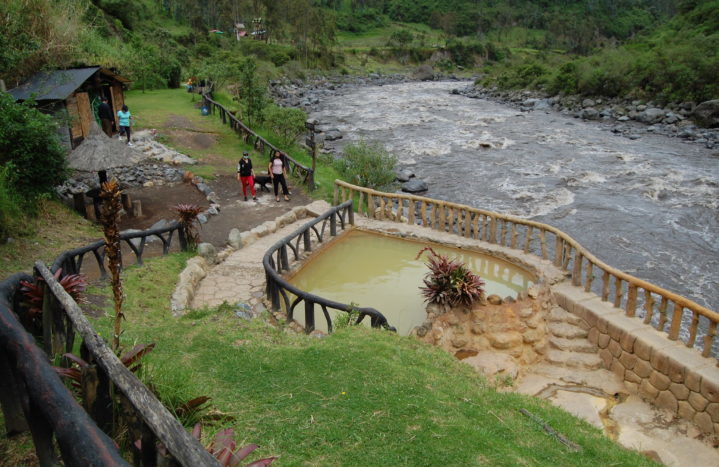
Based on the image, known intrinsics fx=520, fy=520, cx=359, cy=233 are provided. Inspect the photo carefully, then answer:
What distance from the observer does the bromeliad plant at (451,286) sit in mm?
9039

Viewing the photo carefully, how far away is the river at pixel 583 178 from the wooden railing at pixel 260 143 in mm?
5310

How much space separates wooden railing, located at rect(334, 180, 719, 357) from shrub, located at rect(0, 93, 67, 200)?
22.9 feet

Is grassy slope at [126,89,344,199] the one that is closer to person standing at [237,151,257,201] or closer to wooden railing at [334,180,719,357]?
person standing at [237,151,257,201]

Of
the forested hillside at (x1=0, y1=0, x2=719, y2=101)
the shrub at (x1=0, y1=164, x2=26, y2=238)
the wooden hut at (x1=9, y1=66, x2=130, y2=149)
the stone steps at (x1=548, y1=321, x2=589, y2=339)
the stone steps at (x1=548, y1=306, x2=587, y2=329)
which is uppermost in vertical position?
the forested hillside at (x1=0, y1=0, x2=719, y2=101)

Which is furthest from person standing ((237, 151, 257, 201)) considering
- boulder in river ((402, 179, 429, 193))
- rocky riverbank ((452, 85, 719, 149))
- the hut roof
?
rocky riverbank ((452, 85, 719, 149))

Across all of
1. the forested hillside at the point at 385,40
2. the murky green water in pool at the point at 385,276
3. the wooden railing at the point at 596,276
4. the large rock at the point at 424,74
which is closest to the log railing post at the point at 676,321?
the wooden railing at the point at 596,276

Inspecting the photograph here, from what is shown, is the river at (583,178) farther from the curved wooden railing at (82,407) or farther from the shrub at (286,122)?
the curved wooden railing at (82,407)

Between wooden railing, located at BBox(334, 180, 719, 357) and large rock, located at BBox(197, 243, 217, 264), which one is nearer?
wooden railing, located at BBox(334, 180, 719, 357)

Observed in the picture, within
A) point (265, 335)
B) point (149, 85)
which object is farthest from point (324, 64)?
point (265, 335)

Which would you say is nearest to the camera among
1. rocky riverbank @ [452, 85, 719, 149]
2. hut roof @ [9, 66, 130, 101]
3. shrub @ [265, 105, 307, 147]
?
hut roof @ [9, 66, 130, 101]

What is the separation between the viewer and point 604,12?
103 meters

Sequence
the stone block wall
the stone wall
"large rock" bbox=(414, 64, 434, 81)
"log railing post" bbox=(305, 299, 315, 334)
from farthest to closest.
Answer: "large rock" bbox=(414, 64, 434, 81), the stone wall, "log railing post" bbox=(305, 299, 315, 334), the stone block wall

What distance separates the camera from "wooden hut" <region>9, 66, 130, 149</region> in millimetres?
15211

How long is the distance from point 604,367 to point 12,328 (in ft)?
27.8
